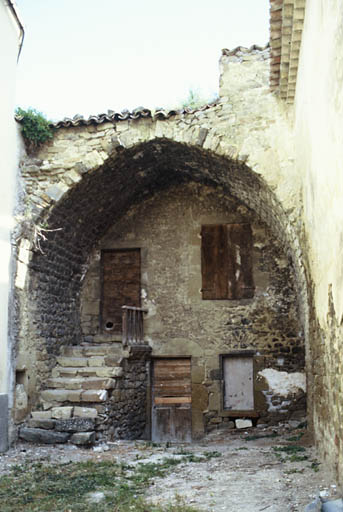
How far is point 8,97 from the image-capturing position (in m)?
8.27

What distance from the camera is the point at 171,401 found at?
10484 millimetres

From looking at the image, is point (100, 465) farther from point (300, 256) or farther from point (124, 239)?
point (124, 239)

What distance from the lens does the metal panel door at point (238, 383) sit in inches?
402

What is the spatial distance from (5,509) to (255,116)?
20.9 feet

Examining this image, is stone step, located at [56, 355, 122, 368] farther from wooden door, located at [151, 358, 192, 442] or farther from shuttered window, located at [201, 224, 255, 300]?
shuttered window, located at [201, 224, 255, 300]

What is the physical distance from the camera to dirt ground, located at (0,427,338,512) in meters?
4.86

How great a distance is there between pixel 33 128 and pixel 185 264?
156 inches

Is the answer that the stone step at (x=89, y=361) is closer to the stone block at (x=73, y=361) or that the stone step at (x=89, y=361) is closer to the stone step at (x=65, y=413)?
the stone block at (x=73, y=361)

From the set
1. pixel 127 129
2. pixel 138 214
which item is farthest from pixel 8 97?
pixel 138 214

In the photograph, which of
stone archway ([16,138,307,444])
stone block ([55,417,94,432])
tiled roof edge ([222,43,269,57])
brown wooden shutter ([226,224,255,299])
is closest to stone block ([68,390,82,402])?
stone block ([55,417,94,432])

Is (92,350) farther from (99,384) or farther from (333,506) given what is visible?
(333,506)

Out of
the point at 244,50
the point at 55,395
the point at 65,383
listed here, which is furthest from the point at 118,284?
the point at 244,50

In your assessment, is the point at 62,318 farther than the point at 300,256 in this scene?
Yes

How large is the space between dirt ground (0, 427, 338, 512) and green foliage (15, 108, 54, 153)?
186 inches
